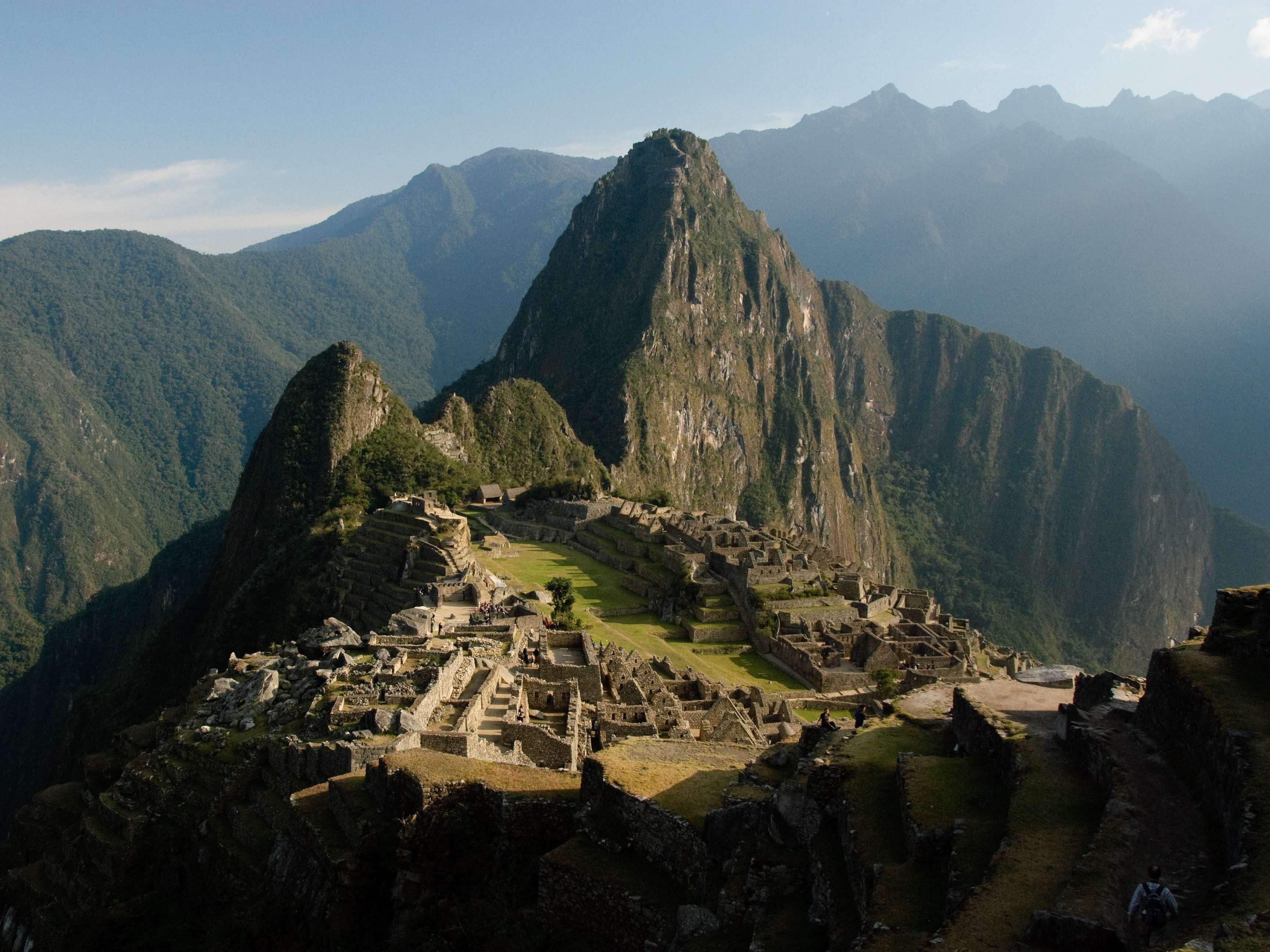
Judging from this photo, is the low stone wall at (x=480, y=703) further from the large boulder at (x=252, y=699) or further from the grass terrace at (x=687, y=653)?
the grass terrace at (x=687, y=653)

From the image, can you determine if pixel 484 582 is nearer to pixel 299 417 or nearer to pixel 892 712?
pixel 892 712

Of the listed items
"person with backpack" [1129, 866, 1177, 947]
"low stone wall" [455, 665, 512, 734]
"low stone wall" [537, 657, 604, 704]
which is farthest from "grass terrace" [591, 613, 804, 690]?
"person with backpack" [1129, 866, 1177, 947]

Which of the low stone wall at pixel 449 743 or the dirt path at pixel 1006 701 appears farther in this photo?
the low stone wall at pixel 449 743

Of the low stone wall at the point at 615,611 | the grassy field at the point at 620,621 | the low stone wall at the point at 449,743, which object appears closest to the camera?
the low stone wall at the point at 449,743

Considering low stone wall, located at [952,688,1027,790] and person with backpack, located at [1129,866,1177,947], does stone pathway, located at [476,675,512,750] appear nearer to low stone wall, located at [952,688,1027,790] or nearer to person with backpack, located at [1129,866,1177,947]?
low stone wall, located at [952,688,1027,790]

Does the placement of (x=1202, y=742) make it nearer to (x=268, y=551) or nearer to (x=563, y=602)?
(x=563, y=602)

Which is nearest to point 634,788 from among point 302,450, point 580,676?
point 580,676

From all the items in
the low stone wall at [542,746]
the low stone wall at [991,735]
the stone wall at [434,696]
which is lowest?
the low stone wall at [542,746]

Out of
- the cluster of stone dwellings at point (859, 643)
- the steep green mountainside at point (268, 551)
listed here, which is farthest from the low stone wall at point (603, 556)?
the steep green mountainside at point (268, 551)
